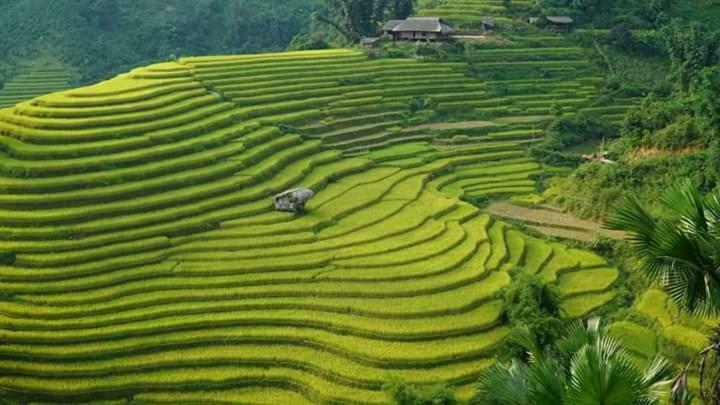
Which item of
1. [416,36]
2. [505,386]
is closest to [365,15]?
[416,36]

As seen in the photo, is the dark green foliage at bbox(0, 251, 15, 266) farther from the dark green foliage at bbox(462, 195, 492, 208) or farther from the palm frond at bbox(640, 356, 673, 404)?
the palm frond at bbox(640, 356, 673, 404)

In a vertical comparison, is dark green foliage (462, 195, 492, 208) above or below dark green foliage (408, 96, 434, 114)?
below

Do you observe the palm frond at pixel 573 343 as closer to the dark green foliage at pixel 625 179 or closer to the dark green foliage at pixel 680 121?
the dark green foliage at pixel 625 179

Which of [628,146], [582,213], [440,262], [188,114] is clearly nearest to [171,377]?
[440,262]

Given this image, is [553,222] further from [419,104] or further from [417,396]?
[417,396]

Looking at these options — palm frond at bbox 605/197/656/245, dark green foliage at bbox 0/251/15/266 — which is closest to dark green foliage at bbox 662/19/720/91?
dark green foliage at bbox 0/251/15/266

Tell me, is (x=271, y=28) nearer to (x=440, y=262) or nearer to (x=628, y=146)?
(x=628, y=146)
